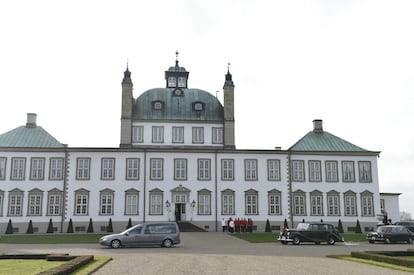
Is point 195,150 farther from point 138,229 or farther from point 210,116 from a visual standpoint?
point 138,229

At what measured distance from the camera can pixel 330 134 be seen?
51281 mm

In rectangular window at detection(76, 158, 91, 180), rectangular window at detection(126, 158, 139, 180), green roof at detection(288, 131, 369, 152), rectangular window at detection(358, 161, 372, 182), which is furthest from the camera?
green roof at detection(288, 131, 369, 152)

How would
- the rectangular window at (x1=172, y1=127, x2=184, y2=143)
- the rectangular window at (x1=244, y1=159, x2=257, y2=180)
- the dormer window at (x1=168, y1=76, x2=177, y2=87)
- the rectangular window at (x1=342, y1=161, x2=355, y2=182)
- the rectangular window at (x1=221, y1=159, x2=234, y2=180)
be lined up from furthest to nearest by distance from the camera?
the dormer window at (x1=168, y1=76, x2=177, y2=87) < the rectangular window at (x1=172, y1=127, x2=184, y2=143) < the rectangular window at (x1=342, y1=161, x2=355, y2=182) < the rectangular window at (x1=244, y1=159, x2=257, y2=180) < the rectangular window at (x1=221, y1=159, x2=234, y2=180)

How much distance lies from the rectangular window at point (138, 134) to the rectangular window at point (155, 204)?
825cm

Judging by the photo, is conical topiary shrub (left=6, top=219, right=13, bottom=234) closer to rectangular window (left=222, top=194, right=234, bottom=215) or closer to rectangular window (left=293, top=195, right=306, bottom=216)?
rectangular window (left=222, top=194, right=234, bottom=215)

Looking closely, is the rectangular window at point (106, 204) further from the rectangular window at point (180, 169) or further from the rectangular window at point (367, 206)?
the rectangular window at point (367, 206)

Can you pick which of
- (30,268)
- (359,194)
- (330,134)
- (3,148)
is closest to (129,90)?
(3,148)

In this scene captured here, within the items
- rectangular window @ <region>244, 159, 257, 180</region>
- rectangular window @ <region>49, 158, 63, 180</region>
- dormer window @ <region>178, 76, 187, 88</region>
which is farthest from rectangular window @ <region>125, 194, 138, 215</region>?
dormer window @ <region>178, 76, 187, 88</region>

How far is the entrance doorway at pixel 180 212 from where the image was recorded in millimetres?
45000

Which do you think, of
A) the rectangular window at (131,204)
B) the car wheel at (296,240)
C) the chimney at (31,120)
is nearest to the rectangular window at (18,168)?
the chimney at (31,120)

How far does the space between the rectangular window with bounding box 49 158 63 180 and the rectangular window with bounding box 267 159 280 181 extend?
66.4ft

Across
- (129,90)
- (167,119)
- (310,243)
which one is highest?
(129,90)

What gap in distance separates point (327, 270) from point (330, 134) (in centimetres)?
3768

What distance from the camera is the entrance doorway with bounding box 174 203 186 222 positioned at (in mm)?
45000
